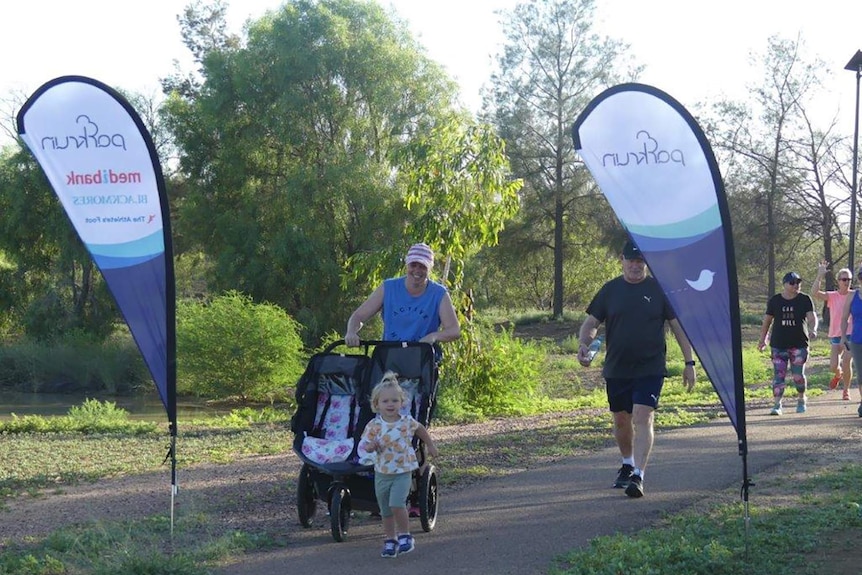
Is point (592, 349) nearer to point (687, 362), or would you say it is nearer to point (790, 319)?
point (687, 362)

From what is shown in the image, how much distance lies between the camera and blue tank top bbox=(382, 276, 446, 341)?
761 cm

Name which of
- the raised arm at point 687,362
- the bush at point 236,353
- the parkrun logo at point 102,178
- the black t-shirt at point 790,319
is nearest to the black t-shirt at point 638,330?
the raised arm at point 687,362

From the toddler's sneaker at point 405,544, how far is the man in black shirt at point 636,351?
2.30 meters

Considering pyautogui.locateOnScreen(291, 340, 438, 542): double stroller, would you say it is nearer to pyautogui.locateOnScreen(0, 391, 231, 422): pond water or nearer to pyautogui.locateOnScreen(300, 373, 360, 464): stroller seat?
pyautogui.locateOnScreen(300, 373, 360, 464): stroller seat

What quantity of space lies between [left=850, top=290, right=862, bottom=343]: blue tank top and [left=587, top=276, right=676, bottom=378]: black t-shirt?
559 centimetres

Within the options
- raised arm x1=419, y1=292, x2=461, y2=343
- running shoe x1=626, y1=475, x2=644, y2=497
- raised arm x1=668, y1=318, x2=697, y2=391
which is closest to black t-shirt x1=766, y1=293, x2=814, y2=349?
raised arm x1=668, y1=318, x2=697, y2=391

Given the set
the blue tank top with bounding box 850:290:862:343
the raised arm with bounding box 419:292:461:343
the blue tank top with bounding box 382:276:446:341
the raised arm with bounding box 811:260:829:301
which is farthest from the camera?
the raised arm with bounding box 811:260:829:301

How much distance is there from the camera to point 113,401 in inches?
1160

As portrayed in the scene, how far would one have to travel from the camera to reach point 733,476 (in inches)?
354

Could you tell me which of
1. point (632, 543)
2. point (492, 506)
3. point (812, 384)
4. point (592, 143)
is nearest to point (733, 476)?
point (492, 506)

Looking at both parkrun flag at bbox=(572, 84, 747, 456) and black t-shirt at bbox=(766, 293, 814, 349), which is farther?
black t-shirt at bbox=(766, 293, 814, 349)

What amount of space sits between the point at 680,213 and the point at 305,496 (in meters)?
3.18

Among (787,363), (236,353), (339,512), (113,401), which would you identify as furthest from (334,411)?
(113,401)

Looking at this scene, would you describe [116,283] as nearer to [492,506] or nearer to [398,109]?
[492,506]
